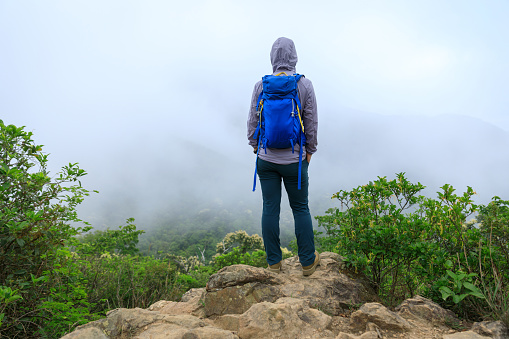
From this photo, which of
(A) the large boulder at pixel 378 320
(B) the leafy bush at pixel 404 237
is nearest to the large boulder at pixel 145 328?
(A) the large boulder at pixel 378 320

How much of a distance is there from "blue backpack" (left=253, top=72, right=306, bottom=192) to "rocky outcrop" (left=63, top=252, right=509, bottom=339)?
3.90 feet

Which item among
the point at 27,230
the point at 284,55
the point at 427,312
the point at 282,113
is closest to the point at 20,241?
the point at 27,230

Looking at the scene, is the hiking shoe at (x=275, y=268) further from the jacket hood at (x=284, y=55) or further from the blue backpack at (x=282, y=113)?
the jacket hood at (x=284, y=55)

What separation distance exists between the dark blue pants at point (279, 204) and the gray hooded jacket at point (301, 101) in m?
0.13

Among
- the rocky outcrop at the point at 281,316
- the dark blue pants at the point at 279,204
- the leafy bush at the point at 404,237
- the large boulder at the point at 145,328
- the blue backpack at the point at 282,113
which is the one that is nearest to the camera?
the large boulder at the point at 145,328

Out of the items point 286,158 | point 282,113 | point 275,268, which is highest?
point 282,113

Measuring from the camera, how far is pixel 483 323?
2393 mm

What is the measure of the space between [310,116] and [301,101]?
0.20m

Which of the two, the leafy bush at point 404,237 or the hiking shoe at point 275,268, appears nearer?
the leafy bush at point 404,237

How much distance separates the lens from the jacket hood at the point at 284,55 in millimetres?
3600

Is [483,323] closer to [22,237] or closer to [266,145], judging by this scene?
[266,145]

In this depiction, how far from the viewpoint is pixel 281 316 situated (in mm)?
2541

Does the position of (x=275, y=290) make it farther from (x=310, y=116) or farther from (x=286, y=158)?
(x=310, y=116)

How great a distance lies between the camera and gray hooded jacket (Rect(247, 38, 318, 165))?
3.49 m
